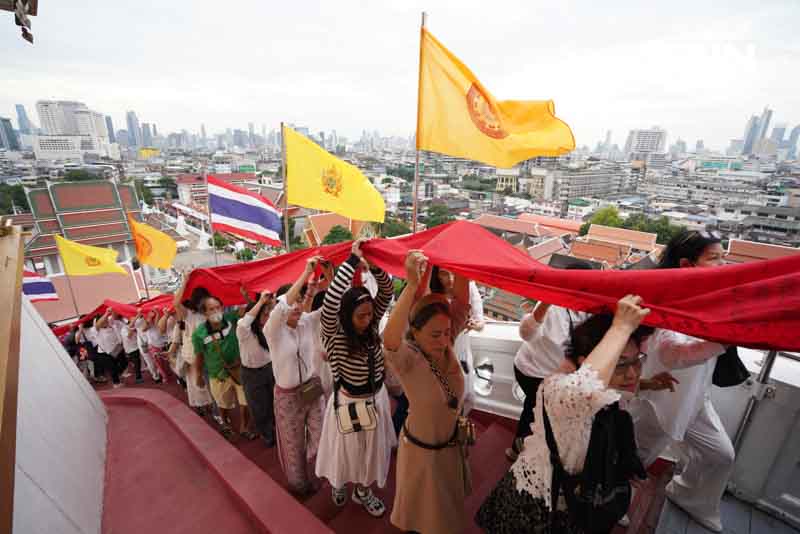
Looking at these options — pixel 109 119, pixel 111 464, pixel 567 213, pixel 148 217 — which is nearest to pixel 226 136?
pixel 109 119

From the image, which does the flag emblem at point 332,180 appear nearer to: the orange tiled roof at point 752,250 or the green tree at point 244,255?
the orange tiled roof at point 752,250

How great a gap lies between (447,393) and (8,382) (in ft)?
6.46

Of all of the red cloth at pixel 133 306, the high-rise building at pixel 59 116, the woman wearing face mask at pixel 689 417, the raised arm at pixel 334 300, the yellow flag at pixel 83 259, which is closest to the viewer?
the woman wearing face mask at pixel 689 417

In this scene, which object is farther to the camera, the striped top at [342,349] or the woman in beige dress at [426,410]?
the striped top at [342,349]

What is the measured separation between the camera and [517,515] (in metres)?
1.40

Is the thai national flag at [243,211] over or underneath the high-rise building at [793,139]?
underneath

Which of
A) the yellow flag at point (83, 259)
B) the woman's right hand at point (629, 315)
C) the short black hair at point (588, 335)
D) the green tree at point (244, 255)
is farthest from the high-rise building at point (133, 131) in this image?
the woman's right hand at point (629, 315)

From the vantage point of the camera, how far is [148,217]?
40625 mm

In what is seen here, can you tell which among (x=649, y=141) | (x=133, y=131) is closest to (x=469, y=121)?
(x=649, y=141)

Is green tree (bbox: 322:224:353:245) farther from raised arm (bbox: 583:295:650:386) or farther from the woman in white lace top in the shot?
raised arm (bbox: 583:295:650:386)

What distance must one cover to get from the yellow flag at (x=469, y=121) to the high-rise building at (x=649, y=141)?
151654 millimetres

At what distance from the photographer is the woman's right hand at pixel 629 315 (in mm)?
1254

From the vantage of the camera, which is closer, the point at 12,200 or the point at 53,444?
the point at 53,444

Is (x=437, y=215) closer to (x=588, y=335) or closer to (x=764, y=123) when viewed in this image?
(x=588, y=335)
